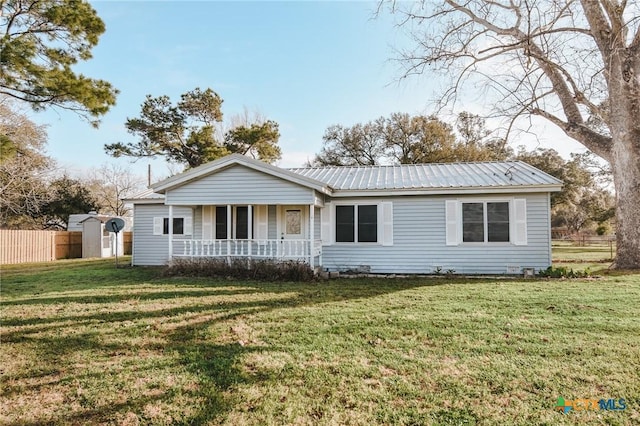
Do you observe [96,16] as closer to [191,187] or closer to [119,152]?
[191,187]

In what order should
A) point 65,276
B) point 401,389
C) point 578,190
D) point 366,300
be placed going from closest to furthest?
point 401,389 → point 366,300 → point 65,276 → point 578,190

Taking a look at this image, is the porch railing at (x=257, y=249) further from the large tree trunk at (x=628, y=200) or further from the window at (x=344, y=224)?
the large tree trunk at (x=628, y=200)

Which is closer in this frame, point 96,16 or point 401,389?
point 401,389

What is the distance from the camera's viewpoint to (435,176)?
40.4ft

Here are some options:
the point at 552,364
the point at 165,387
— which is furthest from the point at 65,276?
the point at 552,364

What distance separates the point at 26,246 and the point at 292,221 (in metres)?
14.0

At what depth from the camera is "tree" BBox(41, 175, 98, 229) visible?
24.0 metres

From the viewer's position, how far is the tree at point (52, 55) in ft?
20.9

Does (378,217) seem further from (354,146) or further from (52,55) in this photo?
(354,146)

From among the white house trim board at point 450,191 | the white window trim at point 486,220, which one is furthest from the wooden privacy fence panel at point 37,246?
the white window trim at point 486,220

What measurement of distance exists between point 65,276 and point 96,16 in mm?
7590

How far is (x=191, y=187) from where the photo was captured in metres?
11.4

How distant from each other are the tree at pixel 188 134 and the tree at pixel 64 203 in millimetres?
5688

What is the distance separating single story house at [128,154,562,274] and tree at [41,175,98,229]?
17695 millimetres
